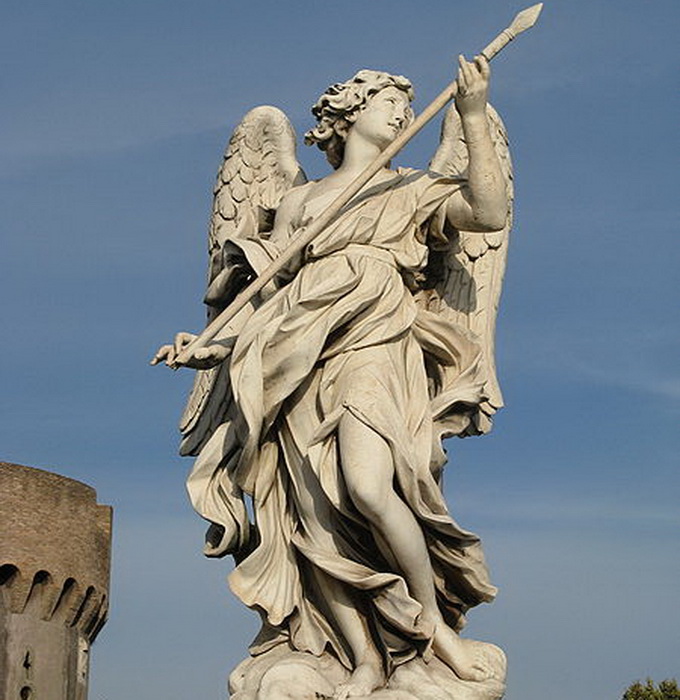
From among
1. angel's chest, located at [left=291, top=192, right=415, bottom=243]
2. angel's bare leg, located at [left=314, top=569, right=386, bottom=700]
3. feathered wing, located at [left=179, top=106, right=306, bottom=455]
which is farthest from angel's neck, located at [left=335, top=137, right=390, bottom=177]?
angel's bare leg, located at [left=314, top=569, right=386, bottom=700]

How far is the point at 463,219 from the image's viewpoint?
29.3 feet

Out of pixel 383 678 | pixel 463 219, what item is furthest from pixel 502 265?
pixel 383 678

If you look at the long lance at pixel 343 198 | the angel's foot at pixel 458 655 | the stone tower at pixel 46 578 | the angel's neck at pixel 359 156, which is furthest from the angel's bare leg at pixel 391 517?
the stone tower at pixel 46 578

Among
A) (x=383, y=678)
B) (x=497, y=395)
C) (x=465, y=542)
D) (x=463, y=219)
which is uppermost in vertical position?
(x=463, y=219)

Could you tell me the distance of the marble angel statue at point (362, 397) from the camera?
27.6 ft

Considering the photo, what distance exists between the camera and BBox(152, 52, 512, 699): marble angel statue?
331 inches

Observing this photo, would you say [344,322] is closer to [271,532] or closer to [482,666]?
[271,532]

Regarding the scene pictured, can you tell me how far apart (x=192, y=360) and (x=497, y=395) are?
1.55 meters

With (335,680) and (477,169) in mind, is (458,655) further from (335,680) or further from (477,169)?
(477,169)

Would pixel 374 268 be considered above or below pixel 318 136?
below

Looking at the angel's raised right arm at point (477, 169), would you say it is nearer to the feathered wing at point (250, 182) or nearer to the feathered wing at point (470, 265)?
the feathered wing at point (470, 265)

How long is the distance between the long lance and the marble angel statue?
0.08m

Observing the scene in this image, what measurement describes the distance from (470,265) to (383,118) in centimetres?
90

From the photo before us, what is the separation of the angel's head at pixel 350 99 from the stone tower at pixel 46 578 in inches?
1208
